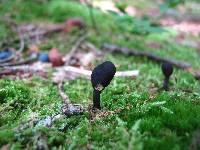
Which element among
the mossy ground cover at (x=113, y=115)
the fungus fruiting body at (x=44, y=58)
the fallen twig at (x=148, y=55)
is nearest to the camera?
the mossy ground cover at (x=113, y=115)

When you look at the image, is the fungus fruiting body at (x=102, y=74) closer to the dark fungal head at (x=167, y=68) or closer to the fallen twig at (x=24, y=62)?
the dark fungal head at (x=167, y=68)

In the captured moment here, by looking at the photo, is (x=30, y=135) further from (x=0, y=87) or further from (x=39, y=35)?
(x=39, y=35)

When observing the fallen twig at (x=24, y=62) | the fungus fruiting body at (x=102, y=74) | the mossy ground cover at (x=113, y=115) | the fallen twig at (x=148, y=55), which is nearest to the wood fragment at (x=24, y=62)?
the fallen twig at (x=24, y=62)

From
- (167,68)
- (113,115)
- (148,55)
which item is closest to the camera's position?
(113,115)

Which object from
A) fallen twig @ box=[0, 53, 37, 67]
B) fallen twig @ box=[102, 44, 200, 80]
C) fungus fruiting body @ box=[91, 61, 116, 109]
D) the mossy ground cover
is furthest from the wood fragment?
fungus fruiting body @ box=[91, 61, 116, 109]

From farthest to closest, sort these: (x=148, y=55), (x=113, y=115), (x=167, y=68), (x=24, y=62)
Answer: (x=148, y=55), (x=24, y=62), (x=167, y=68), (x=113, y=115)

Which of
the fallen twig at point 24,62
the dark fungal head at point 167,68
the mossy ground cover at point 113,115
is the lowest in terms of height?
the mossy ground cover at point 113,115

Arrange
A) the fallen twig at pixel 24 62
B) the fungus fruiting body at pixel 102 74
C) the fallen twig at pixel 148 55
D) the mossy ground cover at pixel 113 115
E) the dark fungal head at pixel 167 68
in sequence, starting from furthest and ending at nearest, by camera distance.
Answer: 1. the fallen twig at pixel 148 55
2. the fallen twig at pixel 24 62
3. the dark fungal head at pixel 167 68
4. the fungus fruiting body at pixel 102 74
5. the mossy ground cover at pixel 113 115

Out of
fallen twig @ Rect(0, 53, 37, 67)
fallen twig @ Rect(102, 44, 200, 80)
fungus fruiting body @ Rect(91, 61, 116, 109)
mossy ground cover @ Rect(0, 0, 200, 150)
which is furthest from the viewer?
fallen twig @ Rect(102, 44, 200, 80)

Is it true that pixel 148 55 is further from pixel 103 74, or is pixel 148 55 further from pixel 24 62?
pixel 103 74

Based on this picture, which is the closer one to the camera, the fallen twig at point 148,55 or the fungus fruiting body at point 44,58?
the fungus fruiting body at point 44,58

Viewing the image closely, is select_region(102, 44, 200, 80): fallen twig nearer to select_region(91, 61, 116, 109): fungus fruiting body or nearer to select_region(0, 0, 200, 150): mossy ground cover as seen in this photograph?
select_region(0, 0, 200, 150): mossy ground cover

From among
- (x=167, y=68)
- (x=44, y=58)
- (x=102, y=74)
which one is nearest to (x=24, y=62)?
(x=44, y=58)

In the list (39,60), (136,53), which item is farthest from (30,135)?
(136,53)
